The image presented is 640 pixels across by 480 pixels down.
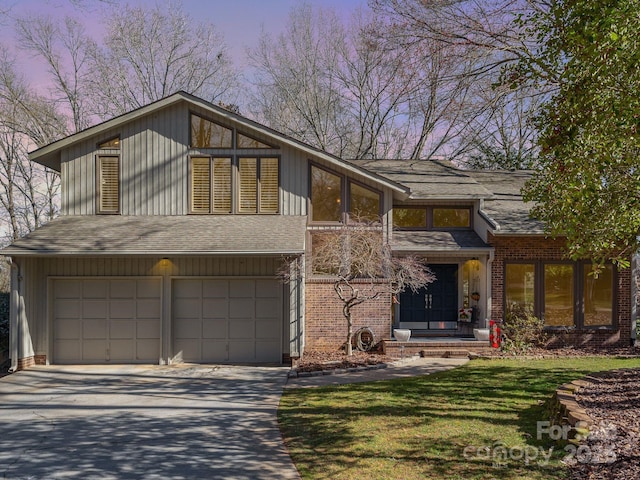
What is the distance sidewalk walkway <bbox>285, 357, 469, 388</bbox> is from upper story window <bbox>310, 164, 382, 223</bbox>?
4.18 m

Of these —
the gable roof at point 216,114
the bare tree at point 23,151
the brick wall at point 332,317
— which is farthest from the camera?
the bare tree at point 23,151

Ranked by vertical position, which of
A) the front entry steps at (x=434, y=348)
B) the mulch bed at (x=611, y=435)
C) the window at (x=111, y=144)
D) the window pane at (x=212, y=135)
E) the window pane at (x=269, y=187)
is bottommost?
the front entry steps at (x=434, y=348)

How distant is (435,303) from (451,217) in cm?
266

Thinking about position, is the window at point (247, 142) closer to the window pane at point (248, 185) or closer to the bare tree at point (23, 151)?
the window pane at point (248, 185)

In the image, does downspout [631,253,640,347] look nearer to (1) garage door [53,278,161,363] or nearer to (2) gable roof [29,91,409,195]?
(2) gable roof [29,91,409,195]

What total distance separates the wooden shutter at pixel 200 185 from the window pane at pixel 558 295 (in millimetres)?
9758

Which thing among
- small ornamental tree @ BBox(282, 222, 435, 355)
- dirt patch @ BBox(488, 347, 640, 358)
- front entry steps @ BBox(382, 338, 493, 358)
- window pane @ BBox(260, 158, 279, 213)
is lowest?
dirt patch @ BBox(488, 347, 640, 358)

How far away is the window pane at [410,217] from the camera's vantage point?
15.8 m

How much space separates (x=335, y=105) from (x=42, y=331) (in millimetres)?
20062

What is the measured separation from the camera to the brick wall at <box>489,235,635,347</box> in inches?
579

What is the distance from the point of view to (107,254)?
40.9 ft

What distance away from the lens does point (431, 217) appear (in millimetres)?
15922

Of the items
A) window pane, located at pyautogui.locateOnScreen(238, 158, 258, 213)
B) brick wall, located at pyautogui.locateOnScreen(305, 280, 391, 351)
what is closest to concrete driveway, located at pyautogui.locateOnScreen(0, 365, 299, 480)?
brick wall, located at pyautogui.locateOnScreen(305, 280, 391, 351)

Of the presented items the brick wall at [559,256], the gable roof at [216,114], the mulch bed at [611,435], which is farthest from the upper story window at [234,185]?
the mulch bed at [611,435]
